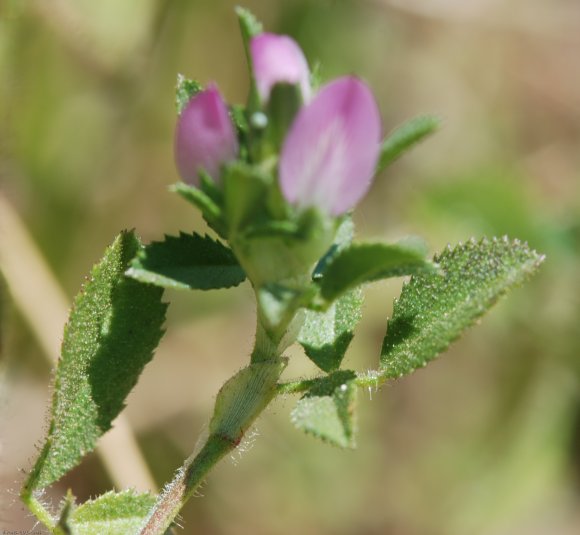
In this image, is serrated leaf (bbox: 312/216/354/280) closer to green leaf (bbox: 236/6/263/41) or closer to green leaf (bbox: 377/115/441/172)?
green leaf (bbox: 377/115/441/172)

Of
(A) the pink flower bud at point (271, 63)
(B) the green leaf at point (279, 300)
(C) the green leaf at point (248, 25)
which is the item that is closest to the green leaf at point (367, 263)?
(B) the green leaf at point (279, 300)

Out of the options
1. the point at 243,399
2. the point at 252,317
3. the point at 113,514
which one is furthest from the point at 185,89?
the point at 252,317

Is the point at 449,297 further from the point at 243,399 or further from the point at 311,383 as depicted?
the point at 243,399

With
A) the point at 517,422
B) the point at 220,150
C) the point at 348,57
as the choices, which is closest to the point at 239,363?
the point at 517,422

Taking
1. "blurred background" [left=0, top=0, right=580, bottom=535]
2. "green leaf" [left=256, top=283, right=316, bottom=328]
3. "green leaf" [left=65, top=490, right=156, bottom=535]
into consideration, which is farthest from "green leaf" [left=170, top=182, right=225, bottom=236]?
"blurred background" [left=0, top=0, right=580, bottom=535]

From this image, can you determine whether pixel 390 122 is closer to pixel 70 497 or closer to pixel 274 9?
pixel 274 9
